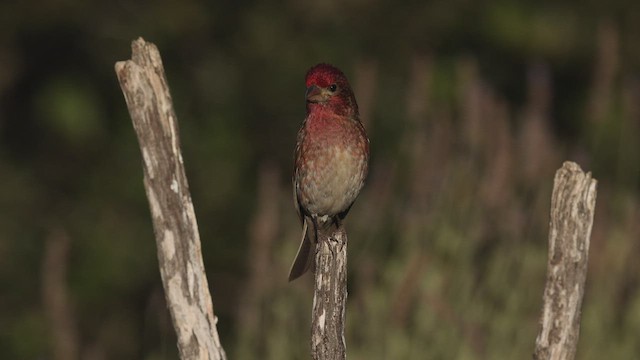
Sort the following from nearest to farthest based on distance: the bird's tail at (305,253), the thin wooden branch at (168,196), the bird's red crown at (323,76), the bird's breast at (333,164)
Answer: the thin wooden branch at (168,196) → the bird's red crown at (323,76) → the bird's breast at (333,164) → the bird's tail at (305,253)

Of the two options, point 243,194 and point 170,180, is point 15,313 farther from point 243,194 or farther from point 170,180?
point 170,180

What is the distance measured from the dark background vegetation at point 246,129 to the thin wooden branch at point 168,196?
9.46 feet

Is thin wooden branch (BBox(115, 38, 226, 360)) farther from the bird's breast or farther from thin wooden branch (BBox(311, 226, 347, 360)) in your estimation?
the bird's breast

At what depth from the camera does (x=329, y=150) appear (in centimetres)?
471

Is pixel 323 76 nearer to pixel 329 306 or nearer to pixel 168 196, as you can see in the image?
pixel 329 306

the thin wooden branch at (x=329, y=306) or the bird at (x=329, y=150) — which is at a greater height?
the bird at (x=329, y=150)

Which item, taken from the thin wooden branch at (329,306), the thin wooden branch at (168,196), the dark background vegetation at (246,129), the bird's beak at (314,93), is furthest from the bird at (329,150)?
the thin wooden branch at (168,196)

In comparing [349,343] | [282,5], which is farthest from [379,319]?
[282,5]

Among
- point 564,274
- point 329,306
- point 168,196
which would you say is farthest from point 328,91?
point 168,196

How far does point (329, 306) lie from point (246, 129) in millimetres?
5235

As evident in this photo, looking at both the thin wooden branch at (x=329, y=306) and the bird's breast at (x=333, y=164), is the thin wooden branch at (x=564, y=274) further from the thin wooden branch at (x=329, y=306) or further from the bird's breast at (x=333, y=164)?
the bird's breast at (x=333, y=164)

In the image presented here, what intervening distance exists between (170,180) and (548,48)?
646 centimetres

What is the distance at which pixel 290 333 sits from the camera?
5578mm

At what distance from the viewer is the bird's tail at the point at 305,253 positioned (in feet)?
16.1
